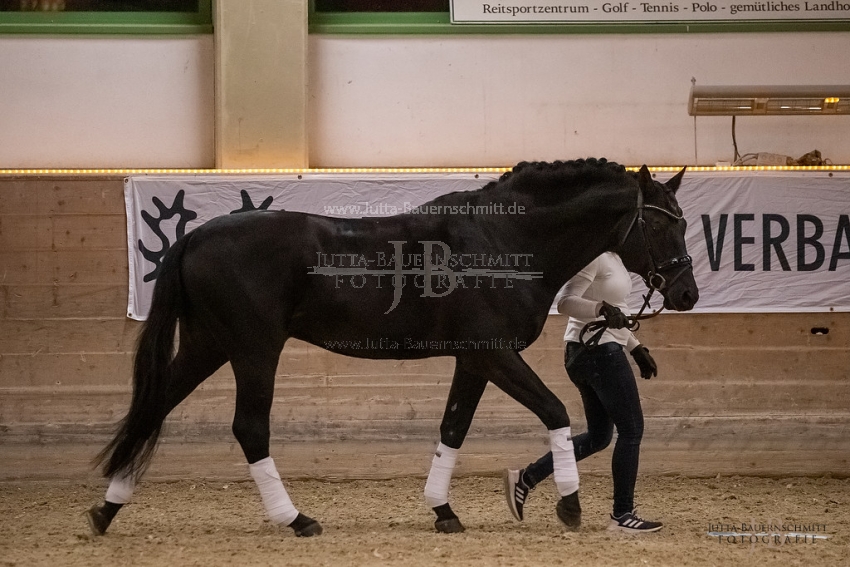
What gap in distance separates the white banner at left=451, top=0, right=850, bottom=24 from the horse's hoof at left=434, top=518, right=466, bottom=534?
3381 millimetres

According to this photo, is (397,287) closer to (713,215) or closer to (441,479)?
(441,479)

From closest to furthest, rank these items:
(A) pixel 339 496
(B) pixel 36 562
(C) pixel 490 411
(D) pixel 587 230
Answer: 1. (B) pixel 36 562
2. (D) pixel 587 230
3. (A) pixel 339 496
4. (C) pixel 490 411

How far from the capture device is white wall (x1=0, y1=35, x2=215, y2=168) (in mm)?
5945

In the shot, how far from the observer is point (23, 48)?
5.94m

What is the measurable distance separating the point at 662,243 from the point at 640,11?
2.67 m

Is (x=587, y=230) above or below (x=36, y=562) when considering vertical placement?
above

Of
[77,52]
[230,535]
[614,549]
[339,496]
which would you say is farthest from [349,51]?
[614,549]

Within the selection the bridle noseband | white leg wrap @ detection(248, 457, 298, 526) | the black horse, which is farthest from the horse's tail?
the bridle noseband

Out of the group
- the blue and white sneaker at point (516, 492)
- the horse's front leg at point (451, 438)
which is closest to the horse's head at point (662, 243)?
the horse's front leg at point (451, 438)

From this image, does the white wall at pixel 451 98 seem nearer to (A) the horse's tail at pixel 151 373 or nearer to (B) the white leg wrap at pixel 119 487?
(A) the horse's tail at pixel 151 373

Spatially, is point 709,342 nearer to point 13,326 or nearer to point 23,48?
point 13,326

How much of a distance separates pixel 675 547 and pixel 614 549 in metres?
0.28

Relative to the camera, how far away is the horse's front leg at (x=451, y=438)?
424 centimetres

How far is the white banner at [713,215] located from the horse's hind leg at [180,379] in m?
1.69
